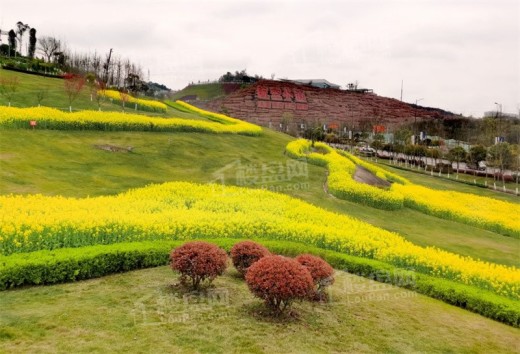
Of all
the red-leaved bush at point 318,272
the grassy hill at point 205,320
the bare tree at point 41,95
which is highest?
the bare tree at point 41,95

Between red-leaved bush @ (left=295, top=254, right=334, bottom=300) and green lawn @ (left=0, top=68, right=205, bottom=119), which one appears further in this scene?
green lawn @ (left=0, top=68, right=205, bottom=119)

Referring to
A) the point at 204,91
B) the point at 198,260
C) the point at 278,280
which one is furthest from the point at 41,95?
the point at 204,91

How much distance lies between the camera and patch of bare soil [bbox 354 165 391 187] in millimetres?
30572

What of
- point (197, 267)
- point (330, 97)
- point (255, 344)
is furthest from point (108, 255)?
point (330, 97)

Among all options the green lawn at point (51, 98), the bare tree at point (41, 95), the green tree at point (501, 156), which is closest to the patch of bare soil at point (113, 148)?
the bare tree at point (41, 95)

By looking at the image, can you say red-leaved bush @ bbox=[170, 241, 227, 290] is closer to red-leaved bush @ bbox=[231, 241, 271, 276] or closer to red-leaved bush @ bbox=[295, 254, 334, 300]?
red-leaved bush @ bbox=[231, 241, 271, 276]

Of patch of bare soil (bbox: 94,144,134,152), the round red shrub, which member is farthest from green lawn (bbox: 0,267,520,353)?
patch of bare soil (bbox: 94,144,134,152)

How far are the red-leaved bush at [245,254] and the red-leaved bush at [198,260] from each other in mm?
1215

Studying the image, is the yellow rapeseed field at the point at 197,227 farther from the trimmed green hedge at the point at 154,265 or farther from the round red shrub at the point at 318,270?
the round red shrub at the point at 318,270

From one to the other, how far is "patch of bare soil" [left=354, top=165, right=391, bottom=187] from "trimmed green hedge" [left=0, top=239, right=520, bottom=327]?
17.4 m

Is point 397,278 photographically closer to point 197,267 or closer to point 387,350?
point 387,350

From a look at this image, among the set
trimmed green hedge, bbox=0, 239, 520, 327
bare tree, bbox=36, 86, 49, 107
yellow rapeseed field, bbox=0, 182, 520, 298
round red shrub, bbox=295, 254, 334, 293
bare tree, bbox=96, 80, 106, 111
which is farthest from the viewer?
bare tree, bbox=96, 80, 106, 111

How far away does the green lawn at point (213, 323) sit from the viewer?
709 cm

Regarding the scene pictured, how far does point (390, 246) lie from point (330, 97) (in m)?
95.1
